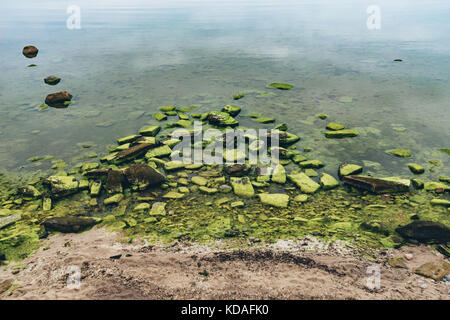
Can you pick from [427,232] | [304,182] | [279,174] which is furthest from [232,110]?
[427,232]

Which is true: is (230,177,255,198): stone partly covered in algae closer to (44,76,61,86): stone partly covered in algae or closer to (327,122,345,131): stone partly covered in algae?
(327,122,345,131): stone partly covered in algae

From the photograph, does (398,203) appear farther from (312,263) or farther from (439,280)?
(312,263)

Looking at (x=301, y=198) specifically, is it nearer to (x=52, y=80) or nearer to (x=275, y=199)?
(x=275, y=199)

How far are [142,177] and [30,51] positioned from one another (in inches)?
739

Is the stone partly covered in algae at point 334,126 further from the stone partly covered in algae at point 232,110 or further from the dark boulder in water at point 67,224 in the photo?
the dark boulder in water at point 67,224

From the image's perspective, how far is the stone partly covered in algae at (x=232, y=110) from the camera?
8.41 m

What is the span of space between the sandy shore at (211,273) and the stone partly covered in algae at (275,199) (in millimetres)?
892

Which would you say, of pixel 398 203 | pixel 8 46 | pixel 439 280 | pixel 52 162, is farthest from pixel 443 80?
pixel 8 46

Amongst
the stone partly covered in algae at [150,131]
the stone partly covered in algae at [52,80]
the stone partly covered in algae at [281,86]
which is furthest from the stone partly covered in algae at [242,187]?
the stone partly covered in algae at [52,80]

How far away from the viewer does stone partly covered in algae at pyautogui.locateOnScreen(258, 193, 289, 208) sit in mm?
4898

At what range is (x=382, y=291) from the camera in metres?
3.14

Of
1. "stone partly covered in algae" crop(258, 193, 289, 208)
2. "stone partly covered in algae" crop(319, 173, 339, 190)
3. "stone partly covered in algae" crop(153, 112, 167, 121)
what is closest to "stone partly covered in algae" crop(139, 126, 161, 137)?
"stone partly covered in algae" crop(153, 112, 167, 121)

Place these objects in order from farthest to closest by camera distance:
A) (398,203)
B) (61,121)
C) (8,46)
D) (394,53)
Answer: (8,46)
(394,53)
(61,121)
(398,203)

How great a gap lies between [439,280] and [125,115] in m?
8.18
